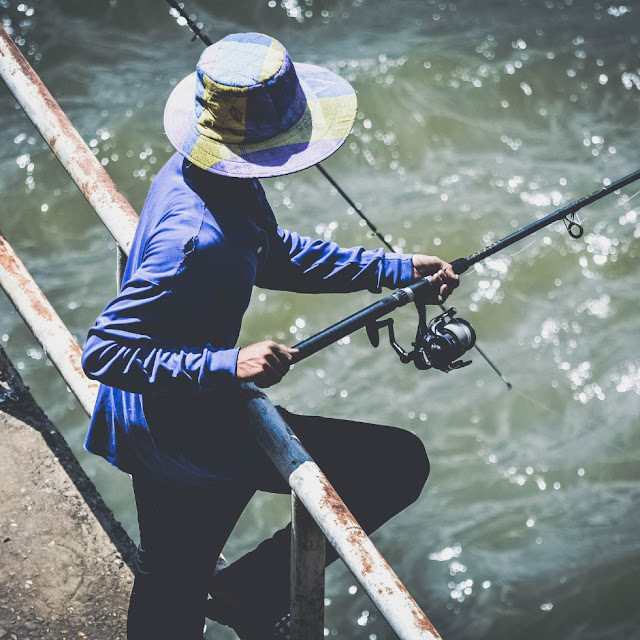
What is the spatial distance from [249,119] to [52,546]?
1.65m

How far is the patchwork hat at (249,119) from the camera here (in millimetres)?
2123

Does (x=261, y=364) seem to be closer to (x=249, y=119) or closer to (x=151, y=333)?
(x=151, y=333)

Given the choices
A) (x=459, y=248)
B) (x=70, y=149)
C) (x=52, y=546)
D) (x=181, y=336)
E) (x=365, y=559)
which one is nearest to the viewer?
(x=365, y=559)

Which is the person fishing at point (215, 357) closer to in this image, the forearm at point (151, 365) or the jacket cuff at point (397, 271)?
the forearm at point (151, 365)

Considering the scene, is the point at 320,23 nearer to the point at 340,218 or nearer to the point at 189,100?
the point at 340,218

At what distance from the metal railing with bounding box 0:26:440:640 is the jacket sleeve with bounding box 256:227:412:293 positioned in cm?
47

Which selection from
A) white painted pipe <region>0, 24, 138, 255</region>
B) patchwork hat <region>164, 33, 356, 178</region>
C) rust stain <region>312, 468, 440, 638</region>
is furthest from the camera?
white painted pipe <region>0, 24, 138, 255</region>

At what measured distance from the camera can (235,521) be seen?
256 centimetres

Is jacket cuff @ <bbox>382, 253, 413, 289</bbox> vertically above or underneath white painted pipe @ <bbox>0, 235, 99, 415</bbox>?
above

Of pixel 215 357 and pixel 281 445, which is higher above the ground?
pixel 215 357

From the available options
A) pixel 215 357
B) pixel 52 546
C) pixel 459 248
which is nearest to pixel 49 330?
pixel 52 546

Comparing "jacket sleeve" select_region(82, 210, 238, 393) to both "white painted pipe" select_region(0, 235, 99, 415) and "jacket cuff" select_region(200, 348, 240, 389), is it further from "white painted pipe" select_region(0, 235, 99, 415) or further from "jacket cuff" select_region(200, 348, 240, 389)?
"white painted pipe" select_region(0, 235, 99, 415)

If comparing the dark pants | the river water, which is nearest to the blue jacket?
the dark pants

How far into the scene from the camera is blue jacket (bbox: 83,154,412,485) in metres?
2.01
